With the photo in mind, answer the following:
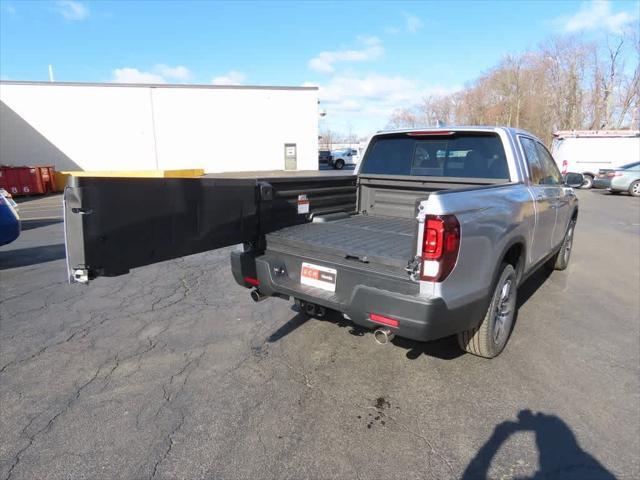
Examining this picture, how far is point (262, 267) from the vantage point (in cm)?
327

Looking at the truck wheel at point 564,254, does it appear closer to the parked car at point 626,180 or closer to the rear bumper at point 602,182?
the parked car at point 626,180

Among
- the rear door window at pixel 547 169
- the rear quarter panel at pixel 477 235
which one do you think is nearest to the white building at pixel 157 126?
the rear door window at pixel 547 169

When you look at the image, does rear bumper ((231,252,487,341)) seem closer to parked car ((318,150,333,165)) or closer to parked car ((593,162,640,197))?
parked car ((593,162,640,197))

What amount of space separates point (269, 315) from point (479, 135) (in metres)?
2.88

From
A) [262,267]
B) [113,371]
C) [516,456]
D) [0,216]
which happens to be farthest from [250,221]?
[0,216]

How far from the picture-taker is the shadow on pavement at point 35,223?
10.2 metres

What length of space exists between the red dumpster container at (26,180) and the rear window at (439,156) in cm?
1893

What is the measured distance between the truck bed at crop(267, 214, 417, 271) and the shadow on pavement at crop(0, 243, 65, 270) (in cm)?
547

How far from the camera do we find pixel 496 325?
3424 millimetres

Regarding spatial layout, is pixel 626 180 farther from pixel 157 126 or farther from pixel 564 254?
pixel 157 126

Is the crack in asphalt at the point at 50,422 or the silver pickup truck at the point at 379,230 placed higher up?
the silver pickup truck at the point at 379,230

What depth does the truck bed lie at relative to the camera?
9.23ft

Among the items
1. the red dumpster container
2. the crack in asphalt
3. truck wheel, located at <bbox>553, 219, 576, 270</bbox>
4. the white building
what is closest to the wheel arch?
truck wheel, located at <bbox>553, 219, 576, 270</bbox>

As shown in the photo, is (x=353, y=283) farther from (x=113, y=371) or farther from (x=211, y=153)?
(x=211, y=153)
